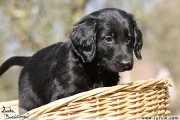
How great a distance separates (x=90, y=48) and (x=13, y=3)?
580cm

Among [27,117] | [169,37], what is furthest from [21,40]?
[169,37]

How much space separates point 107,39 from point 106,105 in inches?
31.0

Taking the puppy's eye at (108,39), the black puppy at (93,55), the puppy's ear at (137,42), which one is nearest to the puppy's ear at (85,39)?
the black puppy at (93,55)

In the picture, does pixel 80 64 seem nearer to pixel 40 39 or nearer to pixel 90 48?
pixel 90 48

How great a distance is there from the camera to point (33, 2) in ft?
28.5

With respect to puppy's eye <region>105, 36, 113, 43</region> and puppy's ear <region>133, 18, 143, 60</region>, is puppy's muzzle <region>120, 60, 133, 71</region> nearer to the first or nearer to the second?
puppy's eye <region>105, 36, 113, 43</region>

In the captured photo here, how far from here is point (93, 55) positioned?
350 cm

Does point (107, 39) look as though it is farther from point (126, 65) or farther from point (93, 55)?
point (126, 65)

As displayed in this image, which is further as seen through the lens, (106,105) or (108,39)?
(108,39)

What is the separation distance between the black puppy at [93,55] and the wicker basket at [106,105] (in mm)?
431

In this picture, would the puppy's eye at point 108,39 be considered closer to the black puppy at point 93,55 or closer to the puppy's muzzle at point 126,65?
the black puppy at point 93,55

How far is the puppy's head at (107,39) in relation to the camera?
3451 millimetres

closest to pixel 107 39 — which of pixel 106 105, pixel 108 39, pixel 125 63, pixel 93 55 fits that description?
pixel 108 39

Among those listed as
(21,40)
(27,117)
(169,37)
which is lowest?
(27,117)
